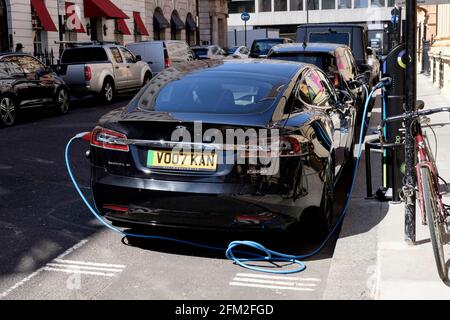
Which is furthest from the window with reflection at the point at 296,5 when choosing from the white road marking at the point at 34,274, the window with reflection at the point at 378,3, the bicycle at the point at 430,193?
the bicycle at the point at 430,193

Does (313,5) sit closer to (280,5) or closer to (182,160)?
(280,5)

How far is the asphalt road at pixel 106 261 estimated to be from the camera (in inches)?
182

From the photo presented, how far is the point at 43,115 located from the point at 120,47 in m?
5.26

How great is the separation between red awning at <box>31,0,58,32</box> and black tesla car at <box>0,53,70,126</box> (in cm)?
1157

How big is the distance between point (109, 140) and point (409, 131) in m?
2.32

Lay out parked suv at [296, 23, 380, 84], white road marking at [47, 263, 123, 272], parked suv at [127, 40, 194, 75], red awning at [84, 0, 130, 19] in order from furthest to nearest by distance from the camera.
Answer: red awning at [84, 0, 130, 19]
parked suv at [127, 40, 194, 75]
parked suv at [296, 23, 380, 84]
white road marking at [47, 263, 123, 272]

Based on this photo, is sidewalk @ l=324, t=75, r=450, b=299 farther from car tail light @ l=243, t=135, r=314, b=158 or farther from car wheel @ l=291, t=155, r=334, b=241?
car tail light @ l=243, t=135, r=314, b=158

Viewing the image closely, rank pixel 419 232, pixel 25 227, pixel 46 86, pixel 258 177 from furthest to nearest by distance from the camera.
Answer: pixel 46 86 < pixel 25 227 < pixel 419 232 < pixel 258 177

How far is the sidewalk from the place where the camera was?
13.7 ft

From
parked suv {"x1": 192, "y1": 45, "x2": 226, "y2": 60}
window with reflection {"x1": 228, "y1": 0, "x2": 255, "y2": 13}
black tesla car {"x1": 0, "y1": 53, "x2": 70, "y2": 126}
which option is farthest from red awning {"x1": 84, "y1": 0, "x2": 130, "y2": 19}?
window with reflection {"x1": 228, "y1": 0, "x2": 255, "y2": 13}

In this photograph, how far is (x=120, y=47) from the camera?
21.5 meters

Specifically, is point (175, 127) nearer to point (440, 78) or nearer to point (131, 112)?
point (131, 112)

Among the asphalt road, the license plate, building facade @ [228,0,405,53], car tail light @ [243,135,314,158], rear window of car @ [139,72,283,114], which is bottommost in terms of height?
the asphalt road

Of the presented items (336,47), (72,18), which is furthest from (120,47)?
(336,47)
